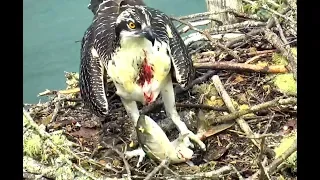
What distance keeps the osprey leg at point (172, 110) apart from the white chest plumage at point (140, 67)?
0.12m

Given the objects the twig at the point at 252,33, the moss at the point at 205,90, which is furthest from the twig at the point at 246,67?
the twig at the point at 252,33

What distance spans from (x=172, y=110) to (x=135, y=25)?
0.51m

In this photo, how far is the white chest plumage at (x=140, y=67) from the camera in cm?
209

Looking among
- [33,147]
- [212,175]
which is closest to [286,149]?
[212,175]

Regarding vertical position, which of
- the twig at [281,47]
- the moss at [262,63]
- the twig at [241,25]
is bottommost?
the moss at [262,63]

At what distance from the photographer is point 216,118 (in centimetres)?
231

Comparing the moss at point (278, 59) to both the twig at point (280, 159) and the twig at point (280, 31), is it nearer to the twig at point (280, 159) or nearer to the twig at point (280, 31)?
the twig at point (280, 31)

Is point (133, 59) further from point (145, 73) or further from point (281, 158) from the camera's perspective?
point (281, 158)

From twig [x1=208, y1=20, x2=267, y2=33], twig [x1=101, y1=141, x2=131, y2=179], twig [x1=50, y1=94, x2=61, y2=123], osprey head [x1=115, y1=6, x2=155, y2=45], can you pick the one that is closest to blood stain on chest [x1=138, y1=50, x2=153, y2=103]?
osprey head [x1=115, y1=6, x2=155, y2=45]

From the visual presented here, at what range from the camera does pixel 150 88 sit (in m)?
2.15

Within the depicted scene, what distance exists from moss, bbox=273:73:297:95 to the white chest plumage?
0.58 meters

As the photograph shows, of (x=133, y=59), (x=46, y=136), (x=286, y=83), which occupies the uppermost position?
(x=133, y=59)
